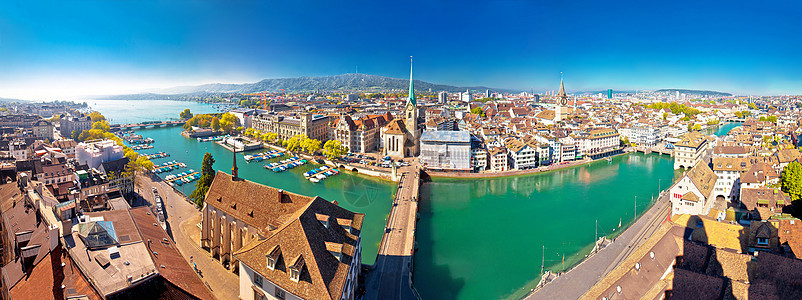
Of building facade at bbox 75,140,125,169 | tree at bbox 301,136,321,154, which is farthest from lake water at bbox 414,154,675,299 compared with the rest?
building facade at bbox 75,140,125,169

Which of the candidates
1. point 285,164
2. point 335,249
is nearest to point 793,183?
point 335,249

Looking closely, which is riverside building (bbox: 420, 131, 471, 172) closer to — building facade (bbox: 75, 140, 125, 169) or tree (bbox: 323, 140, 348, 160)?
tree (bbox: 323, 140, 348, 160)

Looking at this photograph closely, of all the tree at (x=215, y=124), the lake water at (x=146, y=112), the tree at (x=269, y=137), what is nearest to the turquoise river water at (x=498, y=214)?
the tree at (x=269, y=137)

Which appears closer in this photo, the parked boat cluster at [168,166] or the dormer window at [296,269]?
the dormer window at [296,269]

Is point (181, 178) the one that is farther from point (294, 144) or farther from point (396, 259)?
point (396, 259)

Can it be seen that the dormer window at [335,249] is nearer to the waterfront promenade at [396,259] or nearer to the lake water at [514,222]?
the waterfront promenade at [396,259]

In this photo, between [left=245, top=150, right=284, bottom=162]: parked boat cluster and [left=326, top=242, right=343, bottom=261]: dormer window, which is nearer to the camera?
[left=326, top=242, right=343, bottom=261]: dormer window

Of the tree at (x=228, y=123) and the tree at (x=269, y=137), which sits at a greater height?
the tree at (x=228, y=123)
